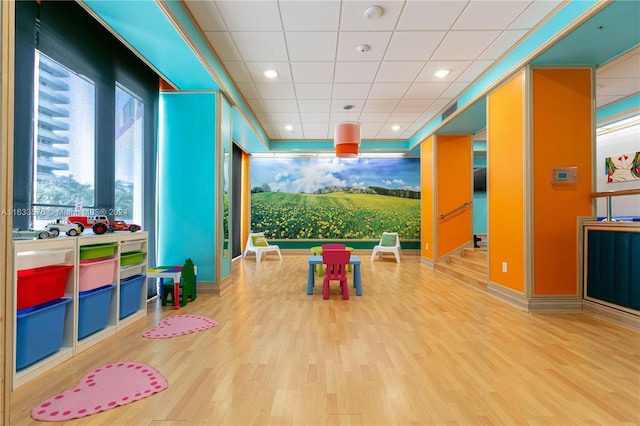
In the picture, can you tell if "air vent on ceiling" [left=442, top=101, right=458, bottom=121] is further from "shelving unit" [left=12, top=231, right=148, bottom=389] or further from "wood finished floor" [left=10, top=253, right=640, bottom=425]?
"shelving unit" [left=12, top=231, right=148, bottom=389]

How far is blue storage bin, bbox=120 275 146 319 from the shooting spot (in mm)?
3186

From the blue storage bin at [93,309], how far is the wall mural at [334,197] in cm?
652

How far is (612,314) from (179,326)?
464 cm

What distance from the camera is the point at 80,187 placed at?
308 cm

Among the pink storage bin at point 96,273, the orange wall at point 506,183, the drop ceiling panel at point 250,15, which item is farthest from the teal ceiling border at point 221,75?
the orange wall at point 506,183

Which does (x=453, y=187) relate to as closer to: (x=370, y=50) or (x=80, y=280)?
(x=370, y=50)

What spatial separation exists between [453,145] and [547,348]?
5.11 meters

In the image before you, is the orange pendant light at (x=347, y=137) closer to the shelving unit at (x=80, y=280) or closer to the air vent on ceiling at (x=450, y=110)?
the air vent on ceiling at (x=450, y=110)

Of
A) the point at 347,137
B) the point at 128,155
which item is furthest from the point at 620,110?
the point at 128,155

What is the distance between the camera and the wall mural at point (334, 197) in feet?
30.8

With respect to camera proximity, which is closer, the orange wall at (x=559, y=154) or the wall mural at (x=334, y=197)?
the orange wall at (x=559, y=154)

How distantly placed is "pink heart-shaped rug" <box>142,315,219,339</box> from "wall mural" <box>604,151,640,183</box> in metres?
8.35

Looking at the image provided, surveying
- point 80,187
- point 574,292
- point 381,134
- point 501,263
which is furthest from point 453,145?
point 80,187

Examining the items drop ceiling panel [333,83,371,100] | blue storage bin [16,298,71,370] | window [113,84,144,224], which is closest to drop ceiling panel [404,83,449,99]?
drop ceiling panel [333,83,371,100]
